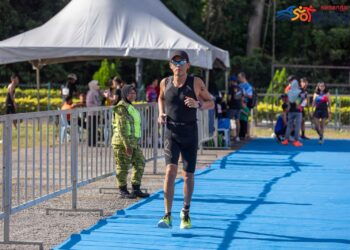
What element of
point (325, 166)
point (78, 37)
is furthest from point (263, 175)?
point (78, 37)

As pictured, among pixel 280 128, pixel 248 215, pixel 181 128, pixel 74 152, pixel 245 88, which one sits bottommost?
pixel 248 215

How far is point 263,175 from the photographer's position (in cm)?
1570

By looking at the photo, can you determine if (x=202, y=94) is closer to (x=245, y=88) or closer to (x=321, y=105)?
(x=321, y=105)

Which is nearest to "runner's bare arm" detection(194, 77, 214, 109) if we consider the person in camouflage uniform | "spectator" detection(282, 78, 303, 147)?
the person in camouflage uniform

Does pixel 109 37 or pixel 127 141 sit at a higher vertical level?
pixel 109 37

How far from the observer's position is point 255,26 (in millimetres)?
46438

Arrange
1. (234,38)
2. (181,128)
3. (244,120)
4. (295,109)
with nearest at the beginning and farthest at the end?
(181,128) < (295,109) < (244,120) < (234,38)

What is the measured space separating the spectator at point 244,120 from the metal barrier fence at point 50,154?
12.0m

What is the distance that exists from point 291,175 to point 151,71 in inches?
1144

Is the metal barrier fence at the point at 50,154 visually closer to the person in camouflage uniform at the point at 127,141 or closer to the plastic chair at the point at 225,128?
the person in camouflage uniform at the point at 127,141

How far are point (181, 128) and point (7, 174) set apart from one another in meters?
2.04

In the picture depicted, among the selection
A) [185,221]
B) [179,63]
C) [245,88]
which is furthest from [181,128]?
[245,88]

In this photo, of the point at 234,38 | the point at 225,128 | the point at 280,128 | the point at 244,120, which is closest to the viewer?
→ the point at 225,128

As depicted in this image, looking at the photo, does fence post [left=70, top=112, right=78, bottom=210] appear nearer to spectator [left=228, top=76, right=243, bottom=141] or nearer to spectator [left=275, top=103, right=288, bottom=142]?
spectator [left=228, top=76, right=243, bottom=141]
